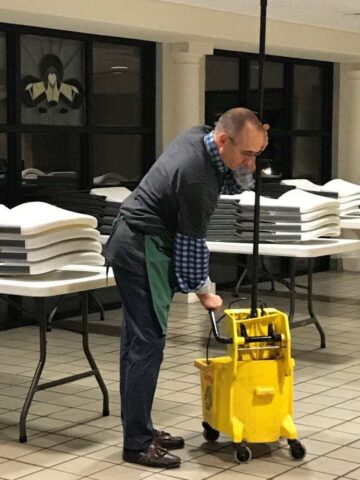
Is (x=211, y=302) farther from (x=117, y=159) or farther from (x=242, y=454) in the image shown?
(x=117, y=159)

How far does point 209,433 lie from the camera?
470 centimetres

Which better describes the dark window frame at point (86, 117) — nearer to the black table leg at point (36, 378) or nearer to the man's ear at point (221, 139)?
the black table leg at point (36, 378)

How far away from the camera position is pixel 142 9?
7.54 metres

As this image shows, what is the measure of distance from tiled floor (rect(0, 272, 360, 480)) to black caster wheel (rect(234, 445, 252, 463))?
0.05 m

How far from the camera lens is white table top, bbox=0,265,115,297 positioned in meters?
4.82

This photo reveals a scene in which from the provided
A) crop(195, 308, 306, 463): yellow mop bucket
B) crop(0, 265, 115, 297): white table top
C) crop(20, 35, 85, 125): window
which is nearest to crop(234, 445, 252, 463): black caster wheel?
crop(195, 308, 306, 463): yellow mop bucket

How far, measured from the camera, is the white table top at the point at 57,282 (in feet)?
15.8

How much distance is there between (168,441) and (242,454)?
39cm

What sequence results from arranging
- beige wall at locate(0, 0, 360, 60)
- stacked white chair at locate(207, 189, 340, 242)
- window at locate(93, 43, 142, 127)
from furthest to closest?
window at locate(93, 43, 142, 127) < beige wall at locate(0, 0, 360, 60) < stacked white chair at locate(207, 189, 340, 242)

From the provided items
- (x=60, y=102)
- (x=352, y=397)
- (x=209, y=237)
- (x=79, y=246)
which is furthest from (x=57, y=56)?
(x=352, y=397)

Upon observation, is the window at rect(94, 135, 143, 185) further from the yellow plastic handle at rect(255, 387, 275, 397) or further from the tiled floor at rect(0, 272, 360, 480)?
the yellow plastic handle at rect(255, 387, 275, 397)

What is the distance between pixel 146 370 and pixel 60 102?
4.07 metres

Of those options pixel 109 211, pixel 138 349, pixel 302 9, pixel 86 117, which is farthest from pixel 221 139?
pixel 302 9

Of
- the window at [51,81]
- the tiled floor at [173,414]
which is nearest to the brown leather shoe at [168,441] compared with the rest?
the tiled floor at [173,414]
